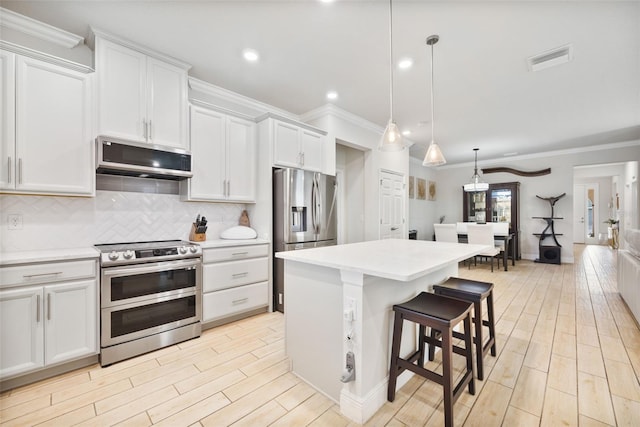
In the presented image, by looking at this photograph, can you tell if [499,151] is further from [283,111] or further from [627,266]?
[283,111]

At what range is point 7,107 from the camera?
6.48 feet

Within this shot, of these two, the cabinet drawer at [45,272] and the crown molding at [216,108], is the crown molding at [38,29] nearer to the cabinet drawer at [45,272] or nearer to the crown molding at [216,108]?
the crown molding at [216,108]

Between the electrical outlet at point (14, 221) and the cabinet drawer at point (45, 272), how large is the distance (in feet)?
2.07

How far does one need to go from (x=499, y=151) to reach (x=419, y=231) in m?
2.81

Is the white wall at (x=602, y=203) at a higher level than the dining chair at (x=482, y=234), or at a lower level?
higher

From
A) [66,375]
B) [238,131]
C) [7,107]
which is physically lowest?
[66,375]

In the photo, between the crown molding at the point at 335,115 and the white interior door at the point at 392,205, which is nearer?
the crown molding at the point at 335,115

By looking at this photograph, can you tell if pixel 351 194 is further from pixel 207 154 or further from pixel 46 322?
pixel 46 322

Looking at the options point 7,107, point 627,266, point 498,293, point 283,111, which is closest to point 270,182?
point 283,111

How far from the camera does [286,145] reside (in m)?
3.53

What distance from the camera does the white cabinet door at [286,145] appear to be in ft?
11.2

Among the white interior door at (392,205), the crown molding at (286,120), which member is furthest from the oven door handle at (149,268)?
the white interior door at (392,205)

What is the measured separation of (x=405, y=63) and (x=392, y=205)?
2768 mm

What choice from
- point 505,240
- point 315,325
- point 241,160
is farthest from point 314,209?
point 505,240
